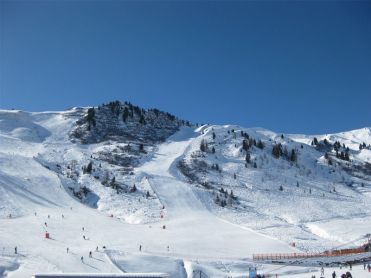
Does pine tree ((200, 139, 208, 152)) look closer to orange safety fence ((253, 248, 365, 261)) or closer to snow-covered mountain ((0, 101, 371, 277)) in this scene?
snow-covered mountain ((0, 101, 371, 277))

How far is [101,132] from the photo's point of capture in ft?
410

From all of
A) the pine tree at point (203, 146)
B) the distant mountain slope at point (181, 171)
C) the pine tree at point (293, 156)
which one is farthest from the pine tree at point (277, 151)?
the pine tree at point (203, 146)

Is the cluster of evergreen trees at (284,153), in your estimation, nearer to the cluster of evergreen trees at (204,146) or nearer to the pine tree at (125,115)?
the cluster of evergreen trees at (204,146)

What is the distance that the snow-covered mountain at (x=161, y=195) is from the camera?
150 feet

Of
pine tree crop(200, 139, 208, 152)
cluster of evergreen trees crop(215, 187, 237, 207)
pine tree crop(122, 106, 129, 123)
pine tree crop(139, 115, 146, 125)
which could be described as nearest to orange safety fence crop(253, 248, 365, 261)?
cluster of evergreen trees crop(215, 187, 237, 207)

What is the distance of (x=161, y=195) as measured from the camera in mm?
78562

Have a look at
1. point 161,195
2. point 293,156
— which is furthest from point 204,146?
point 161,195

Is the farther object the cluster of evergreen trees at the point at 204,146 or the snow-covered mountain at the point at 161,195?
the cluster of evergreen trees at the point at 204,146

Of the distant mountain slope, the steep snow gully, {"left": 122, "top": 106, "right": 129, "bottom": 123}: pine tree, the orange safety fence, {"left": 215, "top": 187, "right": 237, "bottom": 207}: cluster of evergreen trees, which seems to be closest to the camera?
the orange safety fence

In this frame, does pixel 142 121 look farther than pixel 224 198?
Yes

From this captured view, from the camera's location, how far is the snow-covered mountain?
45.6 meters

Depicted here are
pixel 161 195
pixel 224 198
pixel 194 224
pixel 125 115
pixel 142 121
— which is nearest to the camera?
pixel 194 224

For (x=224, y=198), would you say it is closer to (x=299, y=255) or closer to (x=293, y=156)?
(x=299, y=255)

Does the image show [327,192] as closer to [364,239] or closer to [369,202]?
[369,202]
